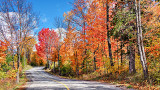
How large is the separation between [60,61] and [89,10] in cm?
1720

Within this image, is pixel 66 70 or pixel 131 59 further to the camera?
pixel 66 70

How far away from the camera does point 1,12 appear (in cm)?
1276

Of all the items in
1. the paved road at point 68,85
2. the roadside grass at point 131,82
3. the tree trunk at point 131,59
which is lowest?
the paved road at point 68,85

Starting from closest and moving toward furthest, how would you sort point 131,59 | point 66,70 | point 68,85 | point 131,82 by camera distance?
1. point 131,82
2. point 68,85
3. point 131,59
4. point 66,70

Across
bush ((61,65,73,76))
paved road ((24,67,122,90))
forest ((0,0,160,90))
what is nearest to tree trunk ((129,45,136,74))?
forest ((0,0,160,90))

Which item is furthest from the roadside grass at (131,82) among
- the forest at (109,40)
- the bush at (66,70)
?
the bush at (66,70)

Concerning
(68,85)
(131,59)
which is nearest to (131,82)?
(131,59)

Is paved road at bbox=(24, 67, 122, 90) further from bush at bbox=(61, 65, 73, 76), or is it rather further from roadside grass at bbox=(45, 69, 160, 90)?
bush at bbox=(61, 65, 73, 76)

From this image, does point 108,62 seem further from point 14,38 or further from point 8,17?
point 8,17

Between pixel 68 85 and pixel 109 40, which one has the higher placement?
pixel 109 40

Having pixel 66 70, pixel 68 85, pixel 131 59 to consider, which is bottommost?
pixel 66 70

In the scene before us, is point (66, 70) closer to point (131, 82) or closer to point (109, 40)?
point (109, 40)

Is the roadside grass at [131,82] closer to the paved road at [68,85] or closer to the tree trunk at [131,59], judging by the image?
the tree trunk at [131,59]

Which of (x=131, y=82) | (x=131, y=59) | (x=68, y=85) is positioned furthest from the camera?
(x=131, y=59)
